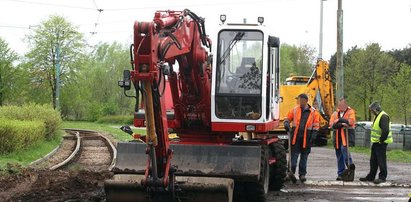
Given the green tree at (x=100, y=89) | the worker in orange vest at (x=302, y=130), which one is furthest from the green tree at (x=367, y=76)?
the green tree at (x=100, y=89)

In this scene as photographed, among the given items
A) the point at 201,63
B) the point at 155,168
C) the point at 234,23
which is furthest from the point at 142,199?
the point at 234,23

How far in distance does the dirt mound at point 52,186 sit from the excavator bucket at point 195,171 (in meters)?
0.96

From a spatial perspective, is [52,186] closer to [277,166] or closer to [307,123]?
[277,166]

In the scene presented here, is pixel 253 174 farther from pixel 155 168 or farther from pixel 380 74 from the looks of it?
pixel 380 74

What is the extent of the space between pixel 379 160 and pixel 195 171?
20.0 ft

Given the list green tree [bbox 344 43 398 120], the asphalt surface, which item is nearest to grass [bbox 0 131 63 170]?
the asphalt surface

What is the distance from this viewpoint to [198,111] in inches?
401

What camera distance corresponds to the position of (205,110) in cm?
1013

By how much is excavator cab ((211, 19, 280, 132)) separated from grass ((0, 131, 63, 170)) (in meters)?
7.32

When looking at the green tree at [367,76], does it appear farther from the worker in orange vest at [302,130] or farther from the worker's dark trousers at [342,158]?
the worker in orange vest at [302,130]

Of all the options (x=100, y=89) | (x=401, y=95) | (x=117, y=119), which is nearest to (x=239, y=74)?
(x=401, y=95)

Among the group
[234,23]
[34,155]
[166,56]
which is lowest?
[34,155]

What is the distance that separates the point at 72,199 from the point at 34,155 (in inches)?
458

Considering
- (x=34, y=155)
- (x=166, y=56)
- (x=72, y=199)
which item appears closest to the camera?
(x=166, y=56)
